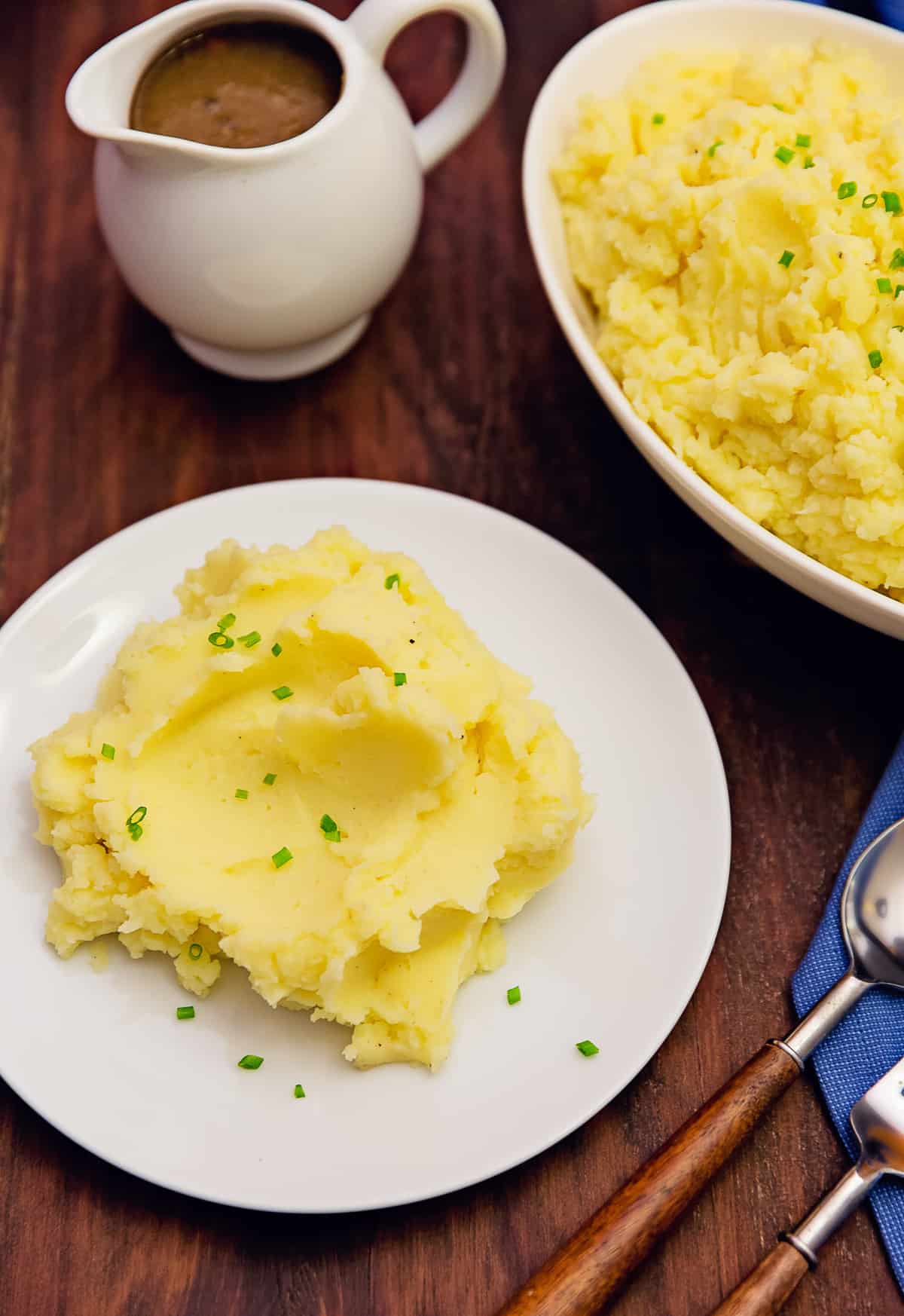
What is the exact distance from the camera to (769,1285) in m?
2.10

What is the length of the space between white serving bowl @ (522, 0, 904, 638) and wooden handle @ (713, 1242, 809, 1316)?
3.89ft

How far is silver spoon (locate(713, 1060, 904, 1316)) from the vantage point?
2094mm

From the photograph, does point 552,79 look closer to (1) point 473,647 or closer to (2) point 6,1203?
(1) point 473,647

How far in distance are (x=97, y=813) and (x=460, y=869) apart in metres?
0.66

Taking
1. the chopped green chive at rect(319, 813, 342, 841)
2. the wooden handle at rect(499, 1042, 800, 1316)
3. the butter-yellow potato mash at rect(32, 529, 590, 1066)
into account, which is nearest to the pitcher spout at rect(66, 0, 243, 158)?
the butter-yellow potato mash at rect(32, 529, 590, 1066)

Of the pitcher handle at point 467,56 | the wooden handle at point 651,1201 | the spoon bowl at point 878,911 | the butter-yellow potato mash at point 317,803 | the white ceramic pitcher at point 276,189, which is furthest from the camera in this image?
the pitcher handle at point 467,56

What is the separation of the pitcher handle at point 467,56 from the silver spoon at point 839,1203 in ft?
7.27

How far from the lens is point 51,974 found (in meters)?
2.29

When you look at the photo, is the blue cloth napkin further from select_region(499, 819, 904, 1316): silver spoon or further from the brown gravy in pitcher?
the brown gravy in pitcher

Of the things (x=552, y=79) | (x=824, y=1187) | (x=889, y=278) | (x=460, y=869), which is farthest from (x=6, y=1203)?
(x=552, y=79)

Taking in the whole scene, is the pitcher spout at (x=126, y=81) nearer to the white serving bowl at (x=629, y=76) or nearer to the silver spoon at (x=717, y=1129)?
the white serving bowl at (x=629, y=76)

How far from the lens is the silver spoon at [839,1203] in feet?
6.87

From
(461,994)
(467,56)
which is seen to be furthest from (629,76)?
(461,994)

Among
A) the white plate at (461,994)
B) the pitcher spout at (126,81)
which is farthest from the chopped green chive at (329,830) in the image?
the pitcher spout at (126,81)
